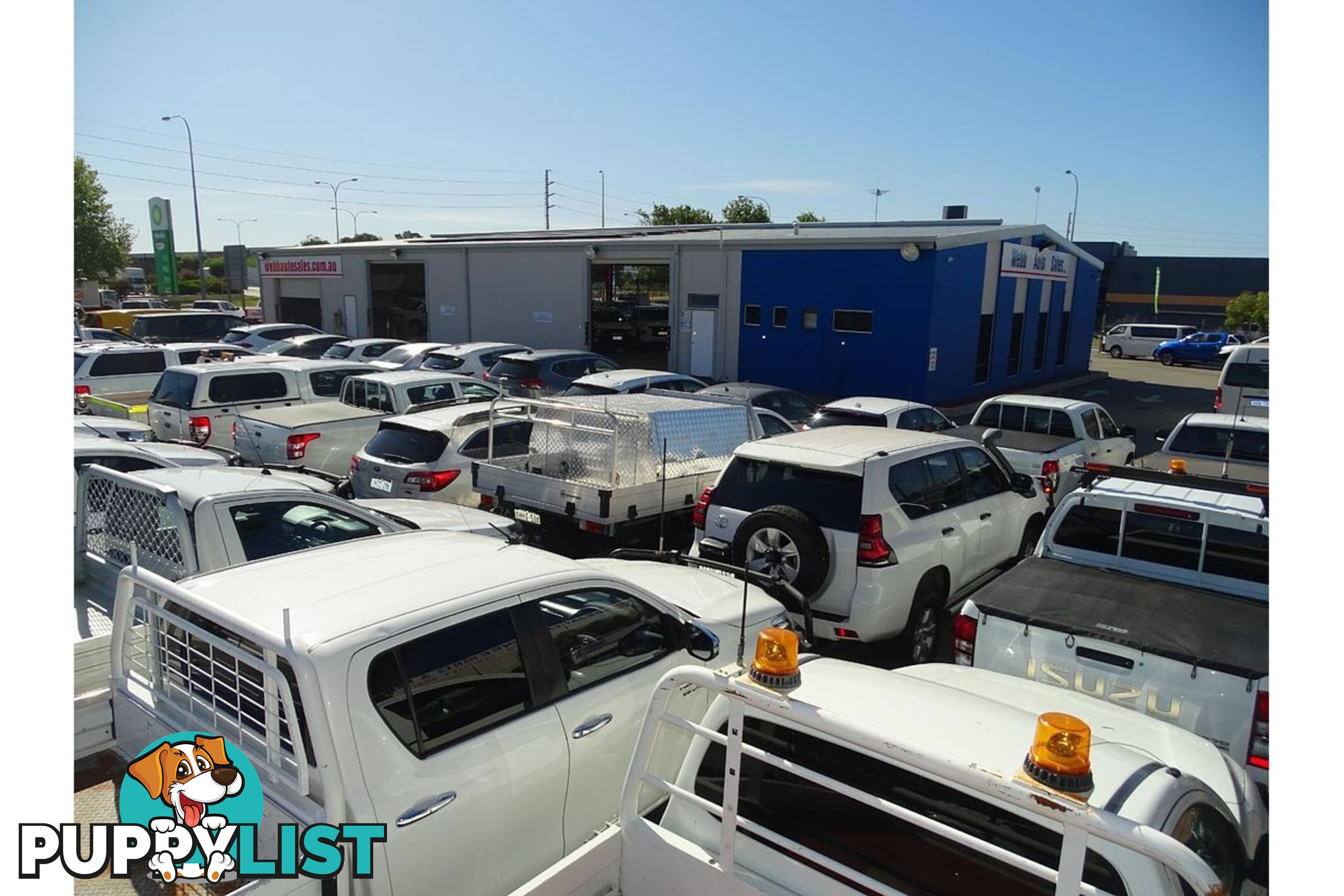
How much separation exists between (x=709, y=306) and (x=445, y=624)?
2204 centimetres

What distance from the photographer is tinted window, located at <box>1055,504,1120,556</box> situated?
5789 mm

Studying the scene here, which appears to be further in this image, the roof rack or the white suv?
the white suv

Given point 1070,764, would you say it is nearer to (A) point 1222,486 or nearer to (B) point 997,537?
(A) point 1222,486

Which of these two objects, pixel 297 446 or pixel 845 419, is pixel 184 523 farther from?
pixel 845 419

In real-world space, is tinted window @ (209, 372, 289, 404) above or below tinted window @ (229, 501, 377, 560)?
above

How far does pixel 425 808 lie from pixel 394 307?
1412 inches

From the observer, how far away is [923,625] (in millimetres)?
6750

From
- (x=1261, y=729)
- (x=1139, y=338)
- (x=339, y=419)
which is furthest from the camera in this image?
(x=1139, y=338)

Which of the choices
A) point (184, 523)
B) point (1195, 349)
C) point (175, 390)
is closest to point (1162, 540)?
point (184, 523)

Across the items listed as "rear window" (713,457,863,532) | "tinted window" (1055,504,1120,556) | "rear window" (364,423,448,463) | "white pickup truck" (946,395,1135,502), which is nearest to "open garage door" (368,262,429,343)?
"rear window" (364,423,448,463)

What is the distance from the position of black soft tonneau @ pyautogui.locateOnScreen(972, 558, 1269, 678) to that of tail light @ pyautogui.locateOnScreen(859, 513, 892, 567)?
3.13ft

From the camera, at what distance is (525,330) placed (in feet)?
93.8

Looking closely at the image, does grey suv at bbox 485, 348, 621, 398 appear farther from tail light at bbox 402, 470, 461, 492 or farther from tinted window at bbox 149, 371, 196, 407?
tail light at bbox 402, 470, 461, 492

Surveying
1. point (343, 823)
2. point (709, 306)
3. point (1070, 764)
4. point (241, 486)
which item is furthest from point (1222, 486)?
point (709, 306)
